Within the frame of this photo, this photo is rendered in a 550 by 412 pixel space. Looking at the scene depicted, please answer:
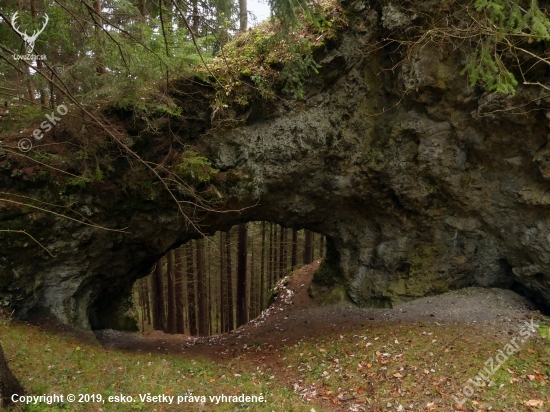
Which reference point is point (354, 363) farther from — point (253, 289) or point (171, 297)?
point (253, 289)

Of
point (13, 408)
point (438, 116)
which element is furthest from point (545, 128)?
point (13, 408)

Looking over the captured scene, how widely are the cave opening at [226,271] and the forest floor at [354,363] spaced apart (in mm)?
5331

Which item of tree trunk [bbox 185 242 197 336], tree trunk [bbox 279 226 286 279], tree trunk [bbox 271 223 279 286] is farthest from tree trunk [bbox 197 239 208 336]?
tree trunk [bbox 279 226 286 279]

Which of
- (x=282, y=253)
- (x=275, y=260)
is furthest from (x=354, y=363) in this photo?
(x=275, y=260)

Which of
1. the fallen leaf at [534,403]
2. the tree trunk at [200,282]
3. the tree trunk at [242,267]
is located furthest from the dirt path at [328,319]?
the tree trunk at [200,282]

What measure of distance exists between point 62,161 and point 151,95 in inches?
104

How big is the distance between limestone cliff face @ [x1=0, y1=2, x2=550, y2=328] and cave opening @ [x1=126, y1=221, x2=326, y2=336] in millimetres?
4427

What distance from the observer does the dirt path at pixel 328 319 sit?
8.66 meters

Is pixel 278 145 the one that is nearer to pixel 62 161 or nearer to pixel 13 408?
pixel 62 161

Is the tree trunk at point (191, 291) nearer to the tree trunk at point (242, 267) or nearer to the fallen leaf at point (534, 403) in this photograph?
the tree trunk at point (242, 267)

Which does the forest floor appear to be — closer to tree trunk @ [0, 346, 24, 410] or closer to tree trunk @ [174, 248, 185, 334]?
tree trunk @ [0, 346, 24, 410]

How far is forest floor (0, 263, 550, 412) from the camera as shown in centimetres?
579

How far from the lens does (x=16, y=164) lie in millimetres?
8125

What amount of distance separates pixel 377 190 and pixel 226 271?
10.3 metres
